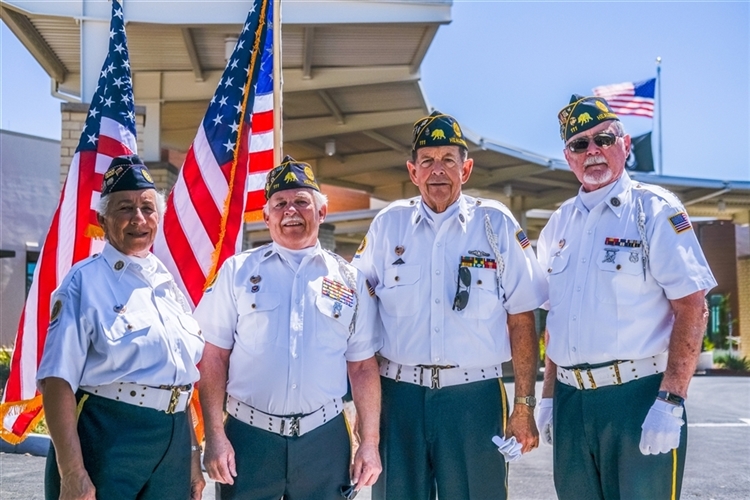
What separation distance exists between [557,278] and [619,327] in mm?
408

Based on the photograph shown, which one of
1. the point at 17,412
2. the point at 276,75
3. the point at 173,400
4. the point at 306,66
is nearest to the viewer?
the point at 173,400

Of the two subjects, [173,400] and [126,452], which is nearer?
[126,452]

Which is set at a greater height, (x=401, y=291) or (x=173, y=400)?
(x=401, y=291)

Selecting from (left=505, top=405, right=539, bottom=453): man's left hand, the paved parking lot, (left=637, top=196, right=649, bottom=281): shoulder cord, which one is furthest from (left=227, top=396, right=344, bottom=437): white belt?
the paved parking lot

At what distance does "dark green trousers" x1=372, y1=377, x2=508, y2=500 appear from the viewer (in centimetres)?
333

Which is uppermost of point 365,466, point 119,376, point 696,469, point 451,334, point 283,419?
point 451,334

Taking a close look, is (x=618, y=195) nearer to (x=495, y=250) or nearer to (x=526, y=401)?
(x=495, y=250)

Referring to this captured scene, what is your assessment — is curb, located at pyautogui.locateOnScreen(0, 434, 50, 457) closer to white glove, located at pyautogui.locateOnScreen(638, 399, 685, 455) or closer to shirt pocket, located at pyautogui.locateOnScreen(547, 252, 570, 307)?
shirt pocket, located at pyautogui.locateOnScreen(547, 252, 570, 307)

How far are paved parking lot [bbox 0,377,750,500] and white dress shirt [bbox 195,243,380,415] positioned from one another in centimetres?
293

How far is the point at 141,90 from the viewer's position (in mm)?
10016

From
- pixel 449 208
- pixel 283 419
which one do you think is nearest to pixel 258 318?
pixel 283 419

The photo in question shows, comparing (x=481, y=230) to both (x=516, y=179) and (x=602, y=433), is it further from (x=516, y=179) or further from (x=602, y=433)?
(x=516, y=179)

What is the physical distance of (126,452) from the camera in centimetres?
273

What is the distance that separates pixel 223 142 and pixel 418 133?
1.64m
